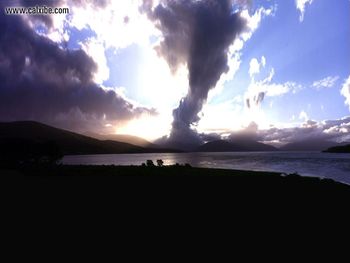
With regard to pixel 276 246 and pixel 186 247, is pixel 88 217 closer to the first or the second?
pixel 186 247

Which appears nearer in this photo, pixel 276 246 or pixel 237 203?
pixel 276 246

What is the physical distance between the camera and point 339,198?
22188 millimetres

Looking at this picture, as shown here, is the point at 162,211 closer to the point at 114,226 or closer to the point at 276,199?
the point at 114,226

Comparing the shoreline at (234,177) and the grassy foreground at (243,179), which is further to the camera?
the shoreline at (234,177)

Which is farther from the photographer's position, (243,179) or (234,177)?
(234,177)

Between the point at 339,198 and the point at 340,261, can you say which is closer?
the point at 340,261

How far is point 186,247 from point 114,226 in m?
4.78

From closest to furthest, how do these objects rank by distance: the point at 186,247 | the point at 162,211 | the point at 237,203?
the point at 186,247
the point at 162,211
the point at 237,203

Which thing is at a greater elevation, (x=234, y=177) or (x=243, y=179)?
(x=234, y=177)

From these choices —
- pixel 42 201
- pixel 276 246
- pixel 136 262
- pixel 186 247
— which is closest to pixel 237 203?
pixel 276 246

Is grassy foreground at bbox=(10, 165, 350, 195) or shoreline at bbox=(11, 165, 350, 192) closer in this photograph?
grassy foreground at bbox=(10, 165, 350, 195)

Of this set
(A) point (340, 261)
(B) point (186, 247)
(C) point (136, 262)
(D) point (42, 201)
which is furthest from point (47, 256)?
(D) point (42, 201)

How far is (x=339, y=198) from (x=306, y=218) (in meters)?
9.78

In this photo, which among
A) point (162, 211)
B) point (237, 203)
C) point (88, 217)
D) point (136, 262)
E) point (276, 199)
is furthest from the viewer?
point (276, 199)
